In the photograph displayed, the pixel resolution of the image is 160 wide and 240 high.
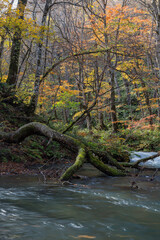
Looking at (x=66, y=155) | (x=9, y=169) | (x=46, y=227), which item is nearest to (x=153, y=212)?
(x=46, y=227)

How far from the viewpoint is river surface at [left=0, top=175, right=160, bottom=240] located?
222cm

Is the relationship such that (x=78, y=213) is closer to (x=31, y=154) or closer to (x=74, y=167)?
(x=74, y=167)

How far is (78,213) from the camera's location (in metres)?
2.96

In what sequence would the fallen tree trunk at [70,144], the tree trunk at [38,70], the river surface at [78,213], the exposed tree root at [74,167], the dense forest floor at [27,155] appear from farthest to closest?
1. the tree trunk at [38,70]
2. the dense forest floor at [27,155]
3. the fallen tree trunk at [70,144]
4. the exposed tree root at [74,167]
5. the river surface at [78,213]

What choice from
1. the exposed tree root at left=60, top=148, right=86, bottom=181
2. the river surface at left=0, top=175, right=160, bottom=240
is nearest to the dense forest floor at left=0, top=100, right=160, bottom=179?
the exposed tree root at left=60, top=148, right=86, bottom=181

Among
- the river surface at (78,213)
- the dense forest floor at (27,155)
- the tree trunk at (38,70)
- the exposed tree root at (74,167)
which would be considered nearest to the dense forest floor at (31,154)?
the dense forest floor at (27,155)

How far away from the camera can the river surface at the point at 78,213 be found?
2.22 m

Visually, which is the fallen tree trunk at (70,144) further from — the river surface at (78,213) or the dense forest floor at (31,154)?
the river surface at (78,213)

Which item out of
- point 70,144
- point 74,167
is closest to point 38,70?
point 70,144

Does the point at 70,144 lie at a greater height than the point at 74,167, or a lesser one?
greater

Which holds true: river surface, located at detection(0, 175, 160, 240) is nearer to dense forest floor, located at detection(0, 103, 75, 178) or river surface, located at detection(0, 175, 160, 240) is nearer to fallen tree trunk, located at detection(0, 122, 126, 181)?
fallen tree trunk, located at detection(0, 122, 126, 181)

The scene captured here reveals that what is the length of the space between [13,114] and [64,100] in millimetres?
2620

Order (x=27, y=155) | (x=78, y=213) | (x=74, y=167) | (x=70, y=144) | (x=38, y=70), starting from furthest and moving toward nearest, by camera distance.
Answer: (x=38, y=70), (x=27, y=155), (x=70, y=144), (x=74, y=167), (x=78, y=213)

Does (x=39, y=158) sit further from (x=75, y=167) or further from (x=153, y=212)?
(x=153, y=212)
